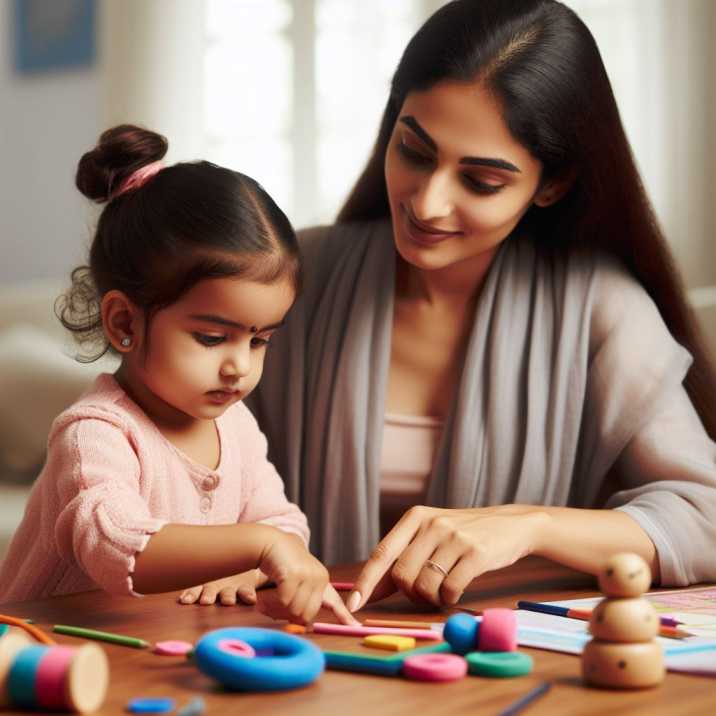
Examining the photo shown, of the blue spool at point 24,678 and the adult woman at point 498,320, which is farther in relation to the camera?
the adult woman at point 498,320

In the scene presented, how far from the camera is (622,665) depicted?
0.79m

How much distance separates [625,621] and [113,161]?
78 centimetres

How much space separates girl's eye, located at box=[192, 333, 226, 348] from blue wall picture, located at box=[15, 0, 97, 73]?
12.6ft

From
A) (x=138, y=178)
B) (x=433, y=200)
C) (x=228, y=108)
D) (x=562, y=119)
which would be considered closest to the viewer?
(x=138, y=178)

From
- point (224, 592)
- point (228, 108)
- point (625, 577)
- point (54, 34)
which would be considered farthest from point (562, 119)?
point (54, 34)

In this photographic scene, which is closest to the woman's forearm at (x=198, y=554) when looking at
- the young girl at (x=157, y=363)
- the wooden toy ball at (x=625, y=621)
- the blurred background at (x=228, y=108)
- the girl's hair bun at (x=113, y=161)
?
the young girl at (x=157, y=363)

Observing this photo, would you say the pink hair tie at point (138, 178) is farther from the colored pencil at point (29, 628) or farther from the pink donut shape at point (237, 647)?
the pink donut shape at point (237, 647)

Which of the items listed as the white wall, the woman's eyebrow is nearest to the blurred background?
the white wall

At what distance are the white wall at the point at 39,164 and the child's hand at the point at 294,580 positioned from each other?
3.96 m

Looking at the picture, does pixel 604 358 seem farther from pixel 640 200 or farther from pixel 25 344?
pixel 25 344

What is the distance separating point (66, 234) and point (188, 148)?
2.94 feet

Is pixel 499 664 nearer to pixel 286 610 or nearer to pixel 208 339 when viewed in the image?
pixel 286 610

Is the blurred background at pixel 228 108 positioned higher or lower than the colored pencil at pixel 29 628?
higher

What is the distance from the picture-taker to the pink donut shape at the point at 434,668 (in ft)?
2.63
